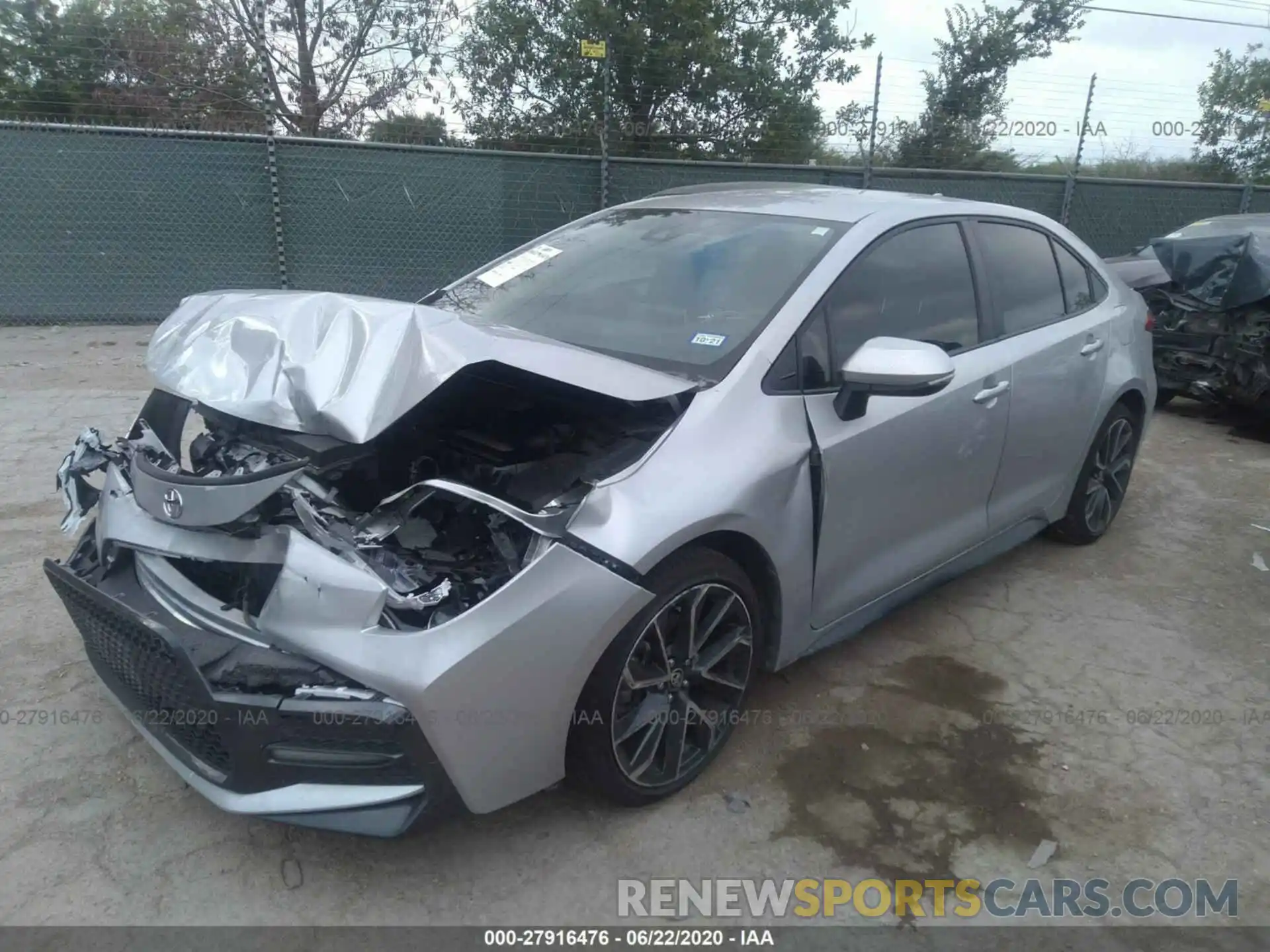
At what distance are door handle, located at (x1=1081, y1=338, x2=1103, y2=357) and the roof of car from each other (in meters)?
0.65

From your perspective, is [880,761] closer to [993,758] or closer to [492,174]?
[993,758]

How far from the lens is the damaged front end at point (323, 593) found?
2037 millimetres

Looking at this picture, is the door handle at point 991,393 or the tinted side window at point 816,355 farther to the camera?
the door handle at point 991,393

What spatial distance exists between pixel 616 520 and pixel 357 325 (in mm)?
971

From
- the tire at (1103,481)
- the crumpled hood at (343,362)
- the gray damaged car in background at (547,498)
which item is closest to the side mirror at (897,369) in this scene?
the gray damaged car in background at (547,498)

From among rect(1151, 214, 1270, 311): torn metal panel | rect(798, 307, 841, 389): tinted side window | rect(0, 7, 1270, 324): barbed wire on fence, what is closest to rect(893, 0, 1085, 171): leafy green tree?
rect(0, 7, 1270, 324): barbed wire on fence

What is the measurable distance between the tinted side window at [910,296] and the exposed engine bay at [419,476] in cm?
73

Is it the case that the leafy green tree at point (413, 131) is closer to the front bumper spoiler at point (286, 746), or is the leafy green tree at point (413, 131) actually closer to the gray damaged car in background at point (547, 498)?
the gray damaged car in background at point (547, 498)

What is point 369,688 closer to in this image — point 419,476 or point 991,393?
point 419,476

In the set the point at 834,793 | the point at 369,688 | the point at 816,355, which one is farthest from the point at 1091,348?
the point at 369,688

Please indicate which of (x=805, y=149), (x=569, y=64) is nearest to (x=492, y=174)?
(x=569, y=64)

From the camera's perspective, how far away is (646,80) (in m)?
11.8

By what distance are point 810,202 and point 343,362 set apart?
186 centimetres

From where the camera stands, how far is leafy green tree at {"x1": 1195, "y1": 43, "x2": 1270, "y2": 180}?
570 inches
